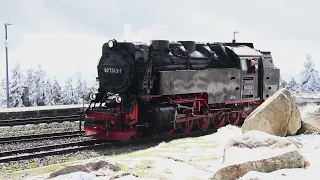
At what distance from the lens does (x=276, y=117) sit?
11766 millimetres

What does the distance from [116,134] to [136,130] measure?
0.73 meters

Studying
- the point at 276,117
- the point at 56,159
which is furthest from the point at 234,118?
the point at 56,159

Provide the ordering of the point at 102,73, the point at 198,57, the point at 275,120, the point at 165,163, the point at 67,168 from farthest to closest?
the point at 198,57, the point at 102,73, the point at 275,120, the point at 165,163, the point at 67,168

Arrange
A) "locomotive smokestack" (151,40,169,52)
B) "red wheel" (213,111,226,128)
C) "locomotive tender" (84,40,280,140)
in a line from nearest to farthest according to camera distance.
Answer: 1. "locomotive tender" (84,40,280,140)
2. "locomotive smokestack" (151,40,169,52)
3. "red wheel" (213,111,226,128)

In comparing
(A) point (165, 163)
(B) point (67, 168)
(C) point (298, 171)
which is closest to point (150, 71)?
(A) point (165, 163)

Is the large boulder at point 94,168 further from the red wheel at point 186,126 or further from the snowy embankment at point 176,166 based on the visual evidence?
the red wheel at point 186,126

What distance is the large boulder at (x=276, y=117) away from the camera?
1160 cm

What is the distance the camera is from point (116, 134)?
1330 centimetres

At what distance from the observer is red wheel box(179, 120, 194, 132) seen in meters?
15.3

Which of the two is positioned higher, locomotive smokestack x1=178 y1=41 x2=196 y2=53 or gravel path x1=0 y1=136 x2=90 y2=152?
locomotive smokestack x1=178 y1=41 x2=196 y2=53

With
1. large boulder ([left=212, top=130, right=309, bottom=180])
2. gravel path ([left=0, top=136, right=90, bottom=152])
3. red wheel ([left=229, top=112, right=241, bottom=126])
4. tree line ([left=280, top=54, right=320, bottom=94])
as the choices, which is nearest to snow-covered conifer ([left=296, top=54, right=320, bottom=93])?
tree line ([left=280, top=54, right=320, bottom=94])

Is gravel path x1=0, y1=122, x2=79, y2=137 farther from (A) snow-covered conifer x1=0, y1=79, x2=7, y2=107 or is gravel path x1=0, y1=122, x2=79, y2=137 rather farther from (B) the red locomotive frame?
(A) snow-covered conifer x1=0, y1=79, x2=7, y2=107

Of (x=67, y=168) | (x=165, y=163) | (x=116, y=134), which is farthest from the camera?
(x=116, y=134)

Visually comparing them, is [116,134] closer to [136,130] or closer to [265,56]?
[136,130]
